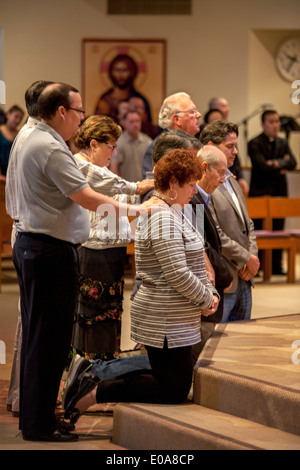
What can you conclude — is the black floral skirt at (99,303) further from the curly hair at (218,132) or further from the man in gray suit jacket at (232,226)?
the curly hair at (218,132)

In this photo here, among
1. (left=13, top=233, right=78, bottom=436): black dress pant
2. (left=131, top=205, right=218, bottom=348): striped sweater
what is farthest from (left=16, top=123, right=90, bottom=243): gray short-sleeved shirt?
(left=131, top=205, right=218, bottom=348): striped sweater

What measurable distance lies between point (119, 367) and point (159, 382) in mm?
241

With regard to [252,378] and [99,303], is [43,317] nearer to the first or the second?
[99,303]

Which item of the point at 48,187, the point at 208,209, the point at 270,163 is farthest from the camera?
the point at 270,163

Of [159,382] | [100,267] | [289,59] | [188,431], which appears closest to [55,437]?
[159,382]

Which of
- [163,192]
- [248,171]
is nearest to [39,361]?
[163,192]

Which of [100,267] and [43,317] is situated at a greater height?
[100,267]

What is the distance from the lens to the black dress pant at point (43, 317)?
316 centimetres

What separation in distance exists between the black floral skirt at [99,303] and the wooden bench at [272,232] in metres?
3.85

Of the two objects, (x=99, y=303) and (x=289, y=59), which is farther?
(x=289, y=59)

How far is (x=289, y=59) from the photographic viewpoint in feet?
35.6

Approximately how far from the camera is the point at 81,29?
1030cm

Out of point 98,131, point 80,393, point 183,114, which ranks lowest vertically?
point 80,393

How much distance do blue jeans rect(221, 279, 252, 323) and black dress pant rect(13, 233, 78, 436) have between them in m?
1.33
